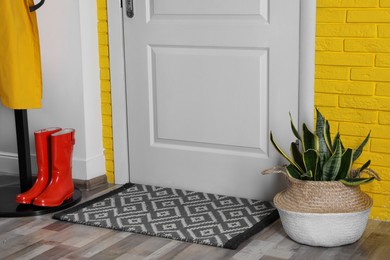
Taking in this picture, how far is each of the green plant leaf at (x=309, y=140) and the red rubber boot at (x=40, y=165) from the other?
46.5 inches

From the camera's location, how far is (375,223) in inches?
122

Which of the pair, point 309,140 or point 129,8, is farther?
point 129,8

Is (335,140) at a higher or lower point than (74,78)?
lower

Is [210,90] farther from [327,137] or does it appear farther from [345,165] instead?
[345,165]

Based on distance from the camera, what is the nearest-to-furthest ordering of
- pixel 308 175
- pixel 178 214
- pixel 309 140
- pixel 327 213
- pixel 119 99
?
1. pixel 327 213
2. pixel 308 175
3. pixel 309 140
4. pixel 178 214
5. pixel 119 99

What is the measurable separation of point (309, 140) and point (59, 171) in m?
1.16

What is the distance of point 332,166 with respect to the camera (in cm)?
284

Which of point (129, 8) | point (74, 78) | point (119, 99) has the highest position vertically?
point (129, 8)

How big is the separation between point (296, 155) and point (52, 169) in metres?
1.13

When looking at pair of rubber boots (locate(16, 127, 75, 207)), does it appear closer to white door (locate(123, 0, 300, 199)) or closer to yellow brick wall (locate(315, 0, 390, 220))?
white door (locate(123, 0, 300, 199))

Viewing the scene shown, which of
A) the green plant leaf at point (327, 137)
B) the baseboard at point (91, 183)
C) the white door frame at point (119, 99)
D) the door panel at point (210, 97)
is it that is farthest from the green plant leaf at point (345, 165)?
the baseboard at point (91, 183)

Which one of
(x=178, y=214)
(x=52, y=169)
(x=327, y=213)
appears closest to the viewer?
(x=327, y=213)

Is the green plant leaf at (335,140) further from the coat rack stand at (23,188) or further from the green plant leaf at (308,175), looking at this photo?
the coat rack stand at (23,188)


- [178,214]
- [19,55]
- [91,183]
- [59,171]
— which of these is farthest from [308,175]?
[19,55]
